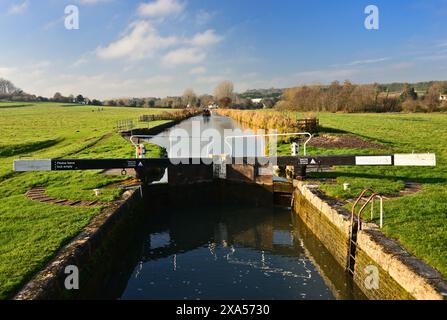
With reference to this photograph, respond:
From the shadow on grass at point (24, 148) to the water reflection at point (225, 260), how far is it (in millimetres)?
11867

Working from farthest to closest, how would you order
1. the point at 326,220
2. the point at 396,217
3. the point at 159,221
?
1. the point at 159,221
2. the point at 326,220
3. the point at 396,217

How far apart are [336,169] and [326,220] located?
517cm

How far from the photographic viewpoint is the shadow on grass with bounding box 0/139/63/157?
20253mm

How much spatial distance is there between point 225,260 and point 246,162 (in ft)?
15.7

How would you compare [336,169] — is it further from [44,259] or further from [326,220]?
[44,259]

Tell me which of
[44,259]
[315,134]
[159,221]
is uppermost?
[315,134]

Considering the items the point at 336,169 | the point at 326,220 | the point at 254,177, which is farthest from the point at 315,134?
the point at 326,220

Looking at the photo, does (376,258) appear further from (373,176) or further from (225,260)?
(373,176)

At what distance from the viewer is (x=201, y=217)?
12.4 meters

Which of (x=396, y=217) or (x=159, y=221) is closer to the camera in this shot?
(x=396, y=217)

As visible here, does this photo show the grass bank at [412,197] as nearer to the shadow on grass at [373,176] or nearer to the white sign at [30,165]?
the shadow on grass at [373,176]

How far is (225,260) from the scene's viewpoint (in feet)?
28.8
